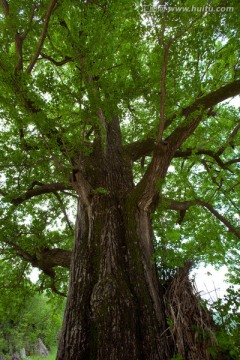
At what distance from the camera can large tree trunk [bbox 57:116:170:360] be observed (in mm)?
2594

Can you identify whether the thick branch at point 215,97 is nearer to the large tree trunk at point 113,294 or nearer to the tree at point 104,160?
the tree at point 104,160

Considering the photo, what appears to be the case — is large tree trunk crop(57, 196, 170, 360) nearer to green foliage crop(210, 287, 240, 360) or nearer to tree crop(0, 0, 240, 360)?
tree crop(0, 0, 240, 360)

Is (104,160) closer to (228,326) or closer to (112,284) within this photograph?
(112,284)

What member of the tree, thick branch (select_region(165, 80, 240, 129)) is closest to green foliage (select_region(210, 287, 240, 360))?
the tree

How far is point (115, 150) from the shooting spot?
525cm

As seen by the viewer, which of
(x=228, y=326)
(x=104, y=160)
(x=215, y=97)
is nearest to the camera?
(x=228, y=326)

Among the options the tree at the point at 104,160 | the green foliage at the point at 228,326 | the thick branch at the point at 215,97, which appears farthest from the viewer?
the thick branch at the point at 215,97

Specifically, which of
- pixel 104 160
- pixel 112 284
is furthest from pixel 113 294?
pixel 104 160

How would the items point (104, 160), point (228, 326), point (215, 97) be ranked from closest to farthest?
point (228, 326)
point (215, 97)
point (104, 160)

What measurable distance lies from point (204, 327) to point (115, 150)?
3.65 metres

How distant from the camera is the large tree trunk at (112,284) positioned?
259cm

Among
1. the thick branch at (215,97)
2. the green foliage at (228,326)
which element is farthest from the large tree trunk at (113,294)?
the thick branch at (215,97)

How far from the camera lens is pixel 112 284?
2949mm

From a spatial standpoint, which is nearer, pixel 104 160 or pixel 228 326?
pixel 228 326
